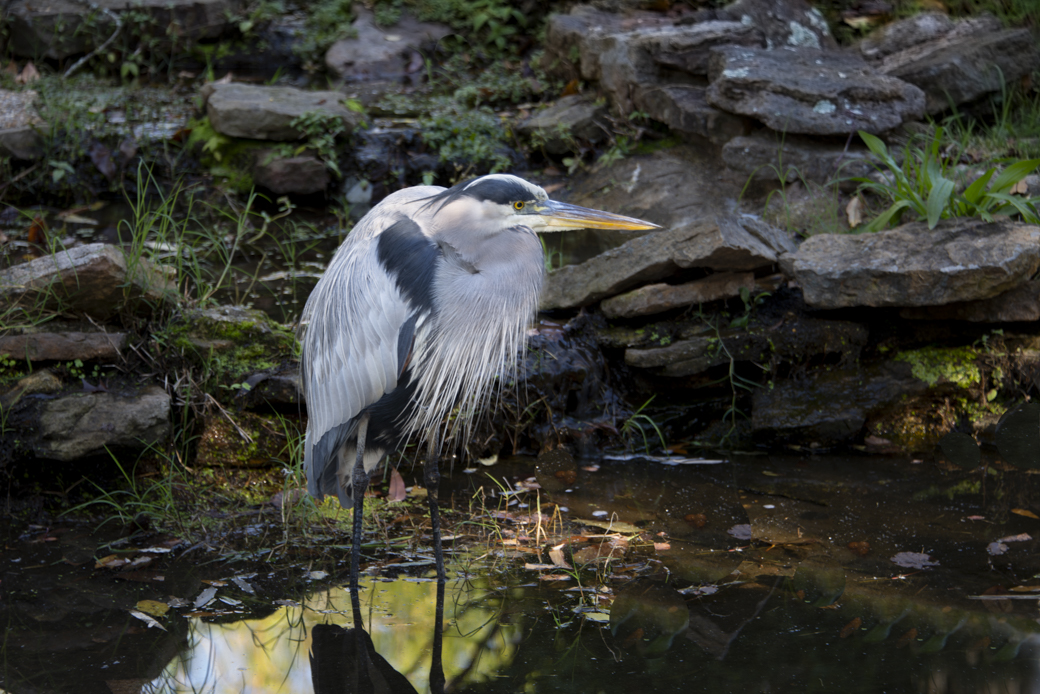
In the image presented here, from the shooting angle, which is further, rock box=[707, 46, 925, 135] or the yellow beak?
rock box=[707, 46, 925, 135]

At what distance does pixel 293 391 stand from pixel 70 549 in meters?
Answer: 1.12

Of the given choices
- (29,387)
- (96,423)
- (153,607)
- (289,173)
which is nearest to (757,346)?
(153,607)

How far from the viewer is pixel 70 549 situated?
3537mm

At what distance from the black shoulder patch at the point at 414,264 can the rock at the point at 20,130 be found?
5.04 meters

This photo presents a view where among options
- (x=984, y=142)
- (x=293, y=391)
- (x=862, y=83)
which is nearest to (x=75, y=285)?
(x=293, y=391)

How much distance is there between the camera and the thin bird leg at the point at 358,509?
3.23 m

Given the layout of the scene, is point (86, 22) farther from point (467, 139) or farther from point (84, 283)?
point (84, 283)

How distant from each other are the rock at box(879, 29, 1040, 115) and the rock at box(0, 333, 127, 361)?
5526mm

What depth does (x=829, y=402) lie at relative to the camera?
14.5ft

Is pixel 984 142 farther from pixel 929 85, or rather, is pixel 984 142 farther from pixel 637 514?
pixel 637 514

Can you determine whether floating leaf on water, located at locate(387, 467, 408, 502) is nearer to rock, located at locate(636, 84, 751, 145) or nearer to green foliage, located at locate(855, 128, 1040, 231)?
green foliage, located at locate(855, 128, 1040, 231)

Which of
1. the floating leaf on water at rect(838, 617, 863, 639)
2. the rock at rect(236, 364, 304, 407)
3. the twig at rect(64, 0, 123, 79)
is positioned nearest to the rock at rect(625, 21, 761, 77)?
the rock at rect(236, 364, 304, 407)

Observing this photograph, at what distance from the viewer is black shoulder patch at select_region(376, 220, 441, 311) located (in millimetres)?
3141

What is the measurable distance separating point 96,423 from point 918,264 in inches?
148
